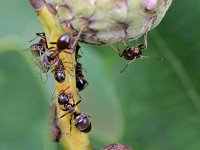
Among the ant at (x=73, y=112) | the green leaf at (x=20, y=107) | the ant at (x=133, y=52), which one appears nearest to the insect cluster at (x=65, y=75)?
the ant at (x=73, y=112)

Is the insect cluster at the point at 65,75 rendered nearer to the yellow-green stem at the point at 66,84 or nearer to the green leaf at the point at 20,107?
the yellow-green stem at the point at 66,84

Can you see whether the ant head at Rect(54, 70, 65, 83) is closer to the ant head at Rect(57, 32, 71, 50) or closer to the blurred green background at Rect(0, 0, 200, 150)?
the ant head at Rect(57, 32, 71, 50)

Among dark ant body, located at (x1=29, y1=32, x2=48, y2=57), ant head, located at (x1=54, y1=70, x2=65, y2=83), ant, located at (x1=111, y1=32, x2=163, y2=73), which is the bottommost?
ant head, located at (x1=54, y1=70, x2=65, y2=83)

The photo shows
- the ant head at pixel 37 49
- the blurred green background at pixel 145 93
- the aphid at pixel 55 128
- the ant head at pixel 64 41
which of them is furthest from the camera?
the blurred green background at pixel 145 93

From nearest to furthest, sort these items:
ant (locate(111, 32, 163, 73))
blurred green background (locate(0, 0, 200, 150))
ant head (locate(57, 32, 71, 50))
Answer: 1. ant head (locate(57, 32, 71, 50))
2. ant (locate(111, 32, 163, 73))
3. blurred green background (locate(0, 0, 200, 150))

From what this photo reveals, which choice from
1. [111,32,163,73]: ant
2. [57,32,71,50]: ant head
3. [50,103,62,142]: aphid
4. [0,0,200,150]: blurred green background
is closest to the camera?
[57,32,71,50]: ant head

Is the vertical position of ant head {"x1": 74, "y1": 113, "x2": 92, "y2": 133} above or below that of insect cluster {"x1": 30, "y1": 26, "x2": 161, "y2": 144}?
below

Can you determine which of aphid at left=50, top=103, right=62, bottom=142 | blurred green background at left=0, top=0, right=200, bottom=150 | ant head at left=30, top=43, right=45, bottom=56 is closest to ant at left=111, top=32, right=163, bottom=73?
blurred green background at left=0, top=0, right=200, bottom=150
